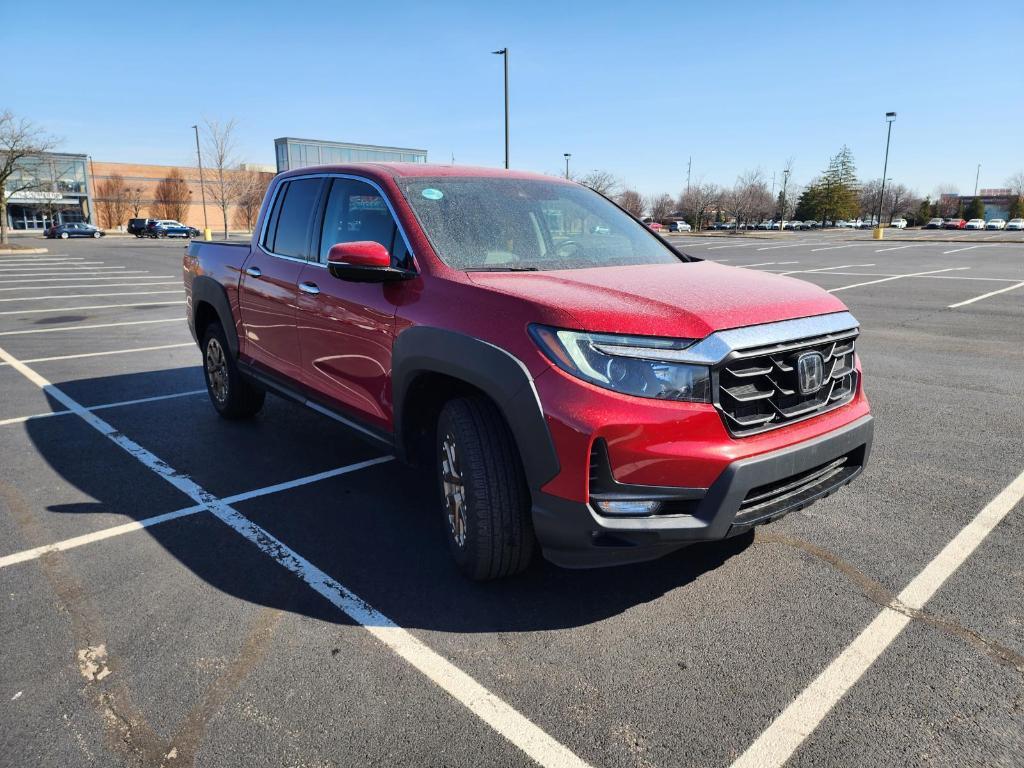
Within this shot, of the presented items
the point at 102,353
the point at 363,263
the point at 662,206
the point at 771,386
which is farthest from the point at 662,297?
the point at 662,206

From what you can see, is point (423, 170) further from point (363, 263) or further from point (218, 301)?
point (218, 301)

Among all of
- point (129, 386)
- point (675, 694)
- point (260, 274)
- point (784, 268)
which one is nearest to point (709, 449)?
point (675, 694)

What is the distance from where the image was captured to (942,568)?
331cm

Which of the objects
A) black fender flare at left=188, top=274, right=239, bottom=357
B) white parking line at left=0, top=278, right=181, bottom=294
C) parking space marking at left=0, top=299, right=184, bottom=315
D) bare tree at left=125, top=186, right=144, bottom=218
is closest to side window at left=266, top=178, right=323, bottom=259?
black fender flare at left=188, top=274, right=239, bottom=357

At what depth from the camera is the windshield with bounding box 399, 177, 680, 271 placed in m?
3.47

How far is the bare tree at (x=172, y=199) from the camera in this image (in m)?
78.0

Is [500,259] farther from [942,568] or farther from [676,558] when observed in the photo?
[942,568]

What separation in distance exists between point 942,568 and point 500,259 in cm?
253

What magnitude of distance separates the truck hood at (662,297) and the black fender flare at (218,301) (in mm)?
2805

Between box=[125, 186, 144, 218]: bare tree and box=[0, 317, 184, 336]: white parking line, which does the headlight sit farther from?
box=[125, 186, 144, 218]: bare tree

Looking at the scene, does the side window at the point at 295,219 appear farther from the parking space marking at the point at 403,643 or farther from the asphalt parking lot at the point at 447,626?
the parking space marking at the point at 403,643

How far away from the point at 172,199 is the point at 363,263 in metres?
85.9

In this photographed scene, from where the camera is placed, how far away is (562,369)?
257 cm

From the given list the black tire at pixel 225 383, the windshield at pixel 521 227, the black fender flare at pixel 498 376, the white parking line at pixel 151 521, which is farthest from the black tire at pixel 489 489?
the black tire at pixel 225 383
